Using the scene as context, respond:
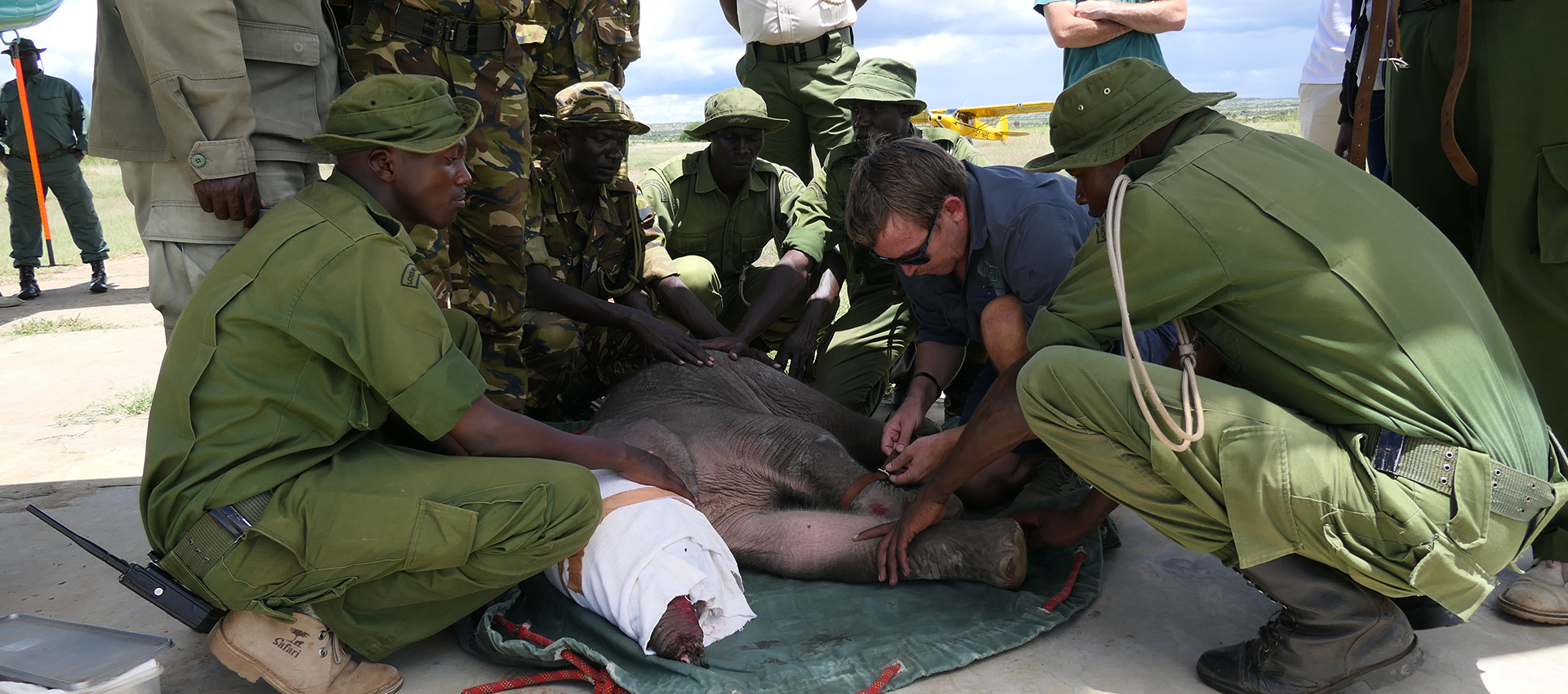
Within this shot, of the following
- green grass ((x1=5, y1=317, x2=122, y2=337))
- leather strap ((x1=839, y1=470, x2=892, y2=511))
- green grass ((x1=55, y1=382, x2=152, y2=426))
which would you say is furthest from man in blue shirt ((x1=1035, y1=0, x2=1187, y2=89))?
green grass ((x1=5, y1=317, x2=122, y2=337))

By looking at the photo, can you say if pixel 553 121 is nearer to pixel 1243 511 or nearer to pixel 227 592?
pixel 227 592

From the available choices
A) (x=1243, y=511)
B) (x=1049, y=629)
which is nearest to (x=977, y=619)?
(x=1049, y=629)

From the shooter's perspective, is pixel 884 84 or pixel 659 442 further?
pixel 884 84

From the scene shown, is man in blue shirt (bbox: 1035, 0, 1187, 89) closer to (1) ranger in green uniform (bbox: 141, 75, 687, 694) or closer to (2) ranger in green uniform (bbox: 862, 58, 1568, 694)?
(2) ranger in green uniform (bbox: 862, 58, 1568, 694)

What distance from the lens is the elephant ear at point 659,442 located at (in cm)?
353

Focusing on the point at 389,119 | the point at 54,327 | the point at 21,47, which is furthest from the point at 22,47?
the point at 389,119

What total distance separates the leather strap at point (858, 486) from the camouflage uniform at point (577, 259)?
1929 mm

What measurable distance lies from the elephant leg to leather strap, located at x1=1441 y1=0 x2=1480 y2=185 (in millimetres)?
1852

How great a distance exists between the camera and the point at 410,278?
8.60 feet

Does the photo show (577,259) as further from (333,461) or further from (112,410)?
(112,410)

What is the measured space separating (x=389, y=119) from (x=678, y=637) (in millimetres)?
1611

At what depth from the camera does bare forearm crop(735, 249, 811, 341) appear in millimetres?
4953

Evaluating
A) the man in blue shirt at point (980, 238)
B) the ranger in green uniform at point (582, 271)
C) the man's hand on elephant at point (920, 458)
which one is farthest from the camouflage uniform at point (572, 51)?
the man's hand on elephant at point (920, 458)

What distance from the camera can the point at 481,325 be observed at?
4.75 metres
